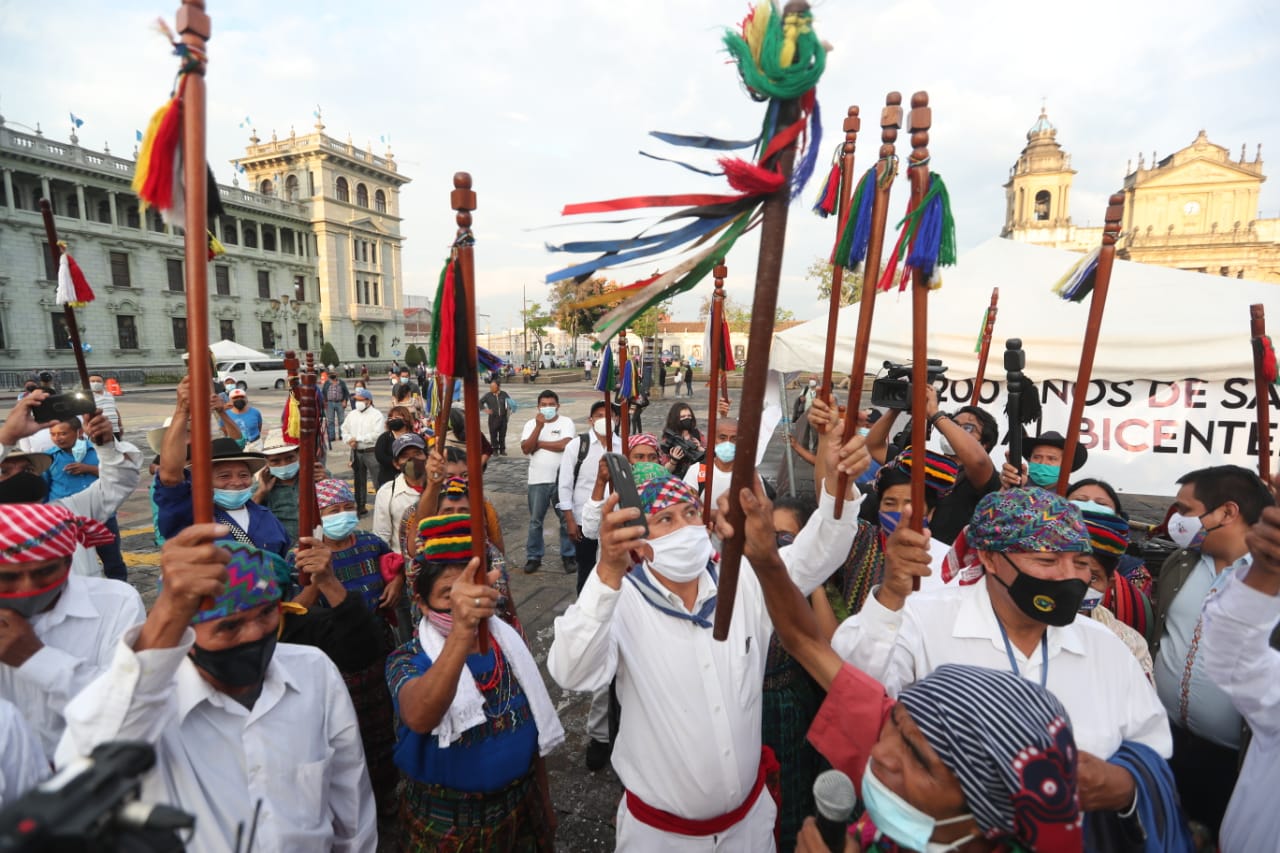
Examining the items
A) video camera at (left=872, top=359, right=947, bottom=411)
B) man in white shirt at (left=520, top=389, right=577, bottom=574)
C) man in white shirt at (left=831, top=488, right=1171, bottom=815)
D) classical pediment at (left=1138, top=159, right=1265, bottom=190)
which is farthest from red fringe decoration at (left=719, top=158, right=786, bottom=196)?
classical pediment at (left=1138, top=159, right=1265, bottom=190)

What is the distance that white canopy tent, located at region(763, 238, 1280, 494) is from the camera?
17.3ft

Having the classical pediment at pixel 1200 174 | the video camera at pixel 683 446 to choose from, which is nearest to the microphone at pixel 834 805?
the video camera at pixel 683 446

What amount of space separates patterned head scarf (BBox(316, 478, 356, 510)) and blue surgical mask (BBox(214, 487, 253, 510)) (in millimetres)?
380

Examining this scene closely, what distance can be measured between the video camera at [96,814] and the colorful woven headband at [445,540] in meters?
1.36

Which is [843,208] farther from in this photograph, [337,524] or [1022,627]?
[337,524]

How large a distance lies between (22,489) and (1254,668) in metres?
5.37

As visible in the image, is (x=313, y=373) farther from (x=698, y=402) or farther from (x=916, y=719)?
(x=698, y=402)

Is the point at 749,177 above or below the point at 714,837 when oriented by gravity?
above

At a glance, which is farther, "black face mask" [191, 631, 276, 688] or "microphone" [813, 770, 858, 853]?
"black face mask" [191, 631, 276, 688]

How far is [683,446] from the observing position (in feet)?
19.9

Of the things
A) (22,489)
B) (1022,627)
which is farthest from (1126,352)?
(22,489)

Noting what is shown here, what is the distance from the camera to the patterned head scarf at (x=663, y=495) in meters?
2.22

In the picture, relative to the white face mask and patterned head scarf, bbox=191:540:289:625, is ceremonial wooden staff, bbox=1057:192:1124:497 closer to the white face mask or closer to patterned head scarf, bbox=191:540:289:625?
the white face mask

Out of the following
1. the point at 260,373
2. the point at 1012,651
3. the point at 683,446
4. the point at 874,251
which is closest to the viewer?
the point at 874,251
